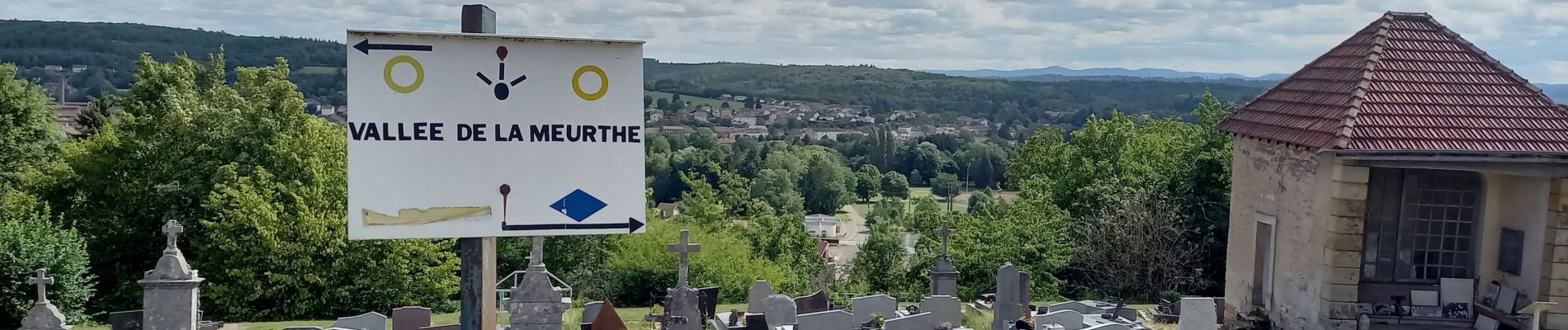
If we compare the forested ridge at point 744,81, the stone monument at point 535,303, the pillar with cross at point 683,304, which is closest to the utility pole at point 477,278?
the stone monument at point 535,303

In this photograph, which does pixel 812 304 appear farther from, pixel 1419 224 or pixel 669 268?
pixel 669 268

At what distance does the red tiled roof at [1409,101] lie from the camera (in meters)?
13.1

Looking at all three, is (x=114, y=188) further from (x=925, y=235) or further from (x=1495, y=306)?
(x=1495, y=306)

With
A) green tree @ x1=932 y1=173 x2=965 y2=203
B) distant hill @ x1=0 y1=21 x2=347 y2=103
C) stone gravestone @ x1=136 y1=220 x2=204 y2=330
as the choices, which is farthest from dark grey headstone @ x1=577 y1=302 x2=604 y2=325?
green tree @ x1=932 y1=173 x2=965 y2=203

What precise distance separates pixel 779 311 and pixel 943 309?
2.15m

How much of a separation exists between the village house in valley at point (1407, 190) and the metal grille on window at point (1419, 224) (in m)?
0.01

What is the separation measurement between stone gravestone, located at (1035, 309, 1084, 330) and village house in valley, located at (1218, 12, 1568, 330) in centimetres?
257

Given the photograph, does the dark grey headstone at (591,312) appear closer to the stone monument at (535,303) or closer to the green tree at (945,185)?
the stone monument at (535,303)

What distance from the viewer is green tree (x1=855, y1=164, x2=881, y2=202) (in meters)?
71.3

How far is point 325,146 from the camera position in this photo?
990 inches

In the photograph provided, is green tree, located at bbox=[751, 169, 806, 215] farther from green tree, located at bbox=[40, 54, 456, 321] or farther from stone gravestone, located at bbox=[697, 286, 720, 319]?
stone gravestone, located at bbox=[697, 286, 720, 319]

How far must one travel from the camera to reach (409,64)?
6.91 m

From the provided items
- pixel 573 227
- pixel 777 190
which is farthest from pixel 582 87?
pixel 777 190

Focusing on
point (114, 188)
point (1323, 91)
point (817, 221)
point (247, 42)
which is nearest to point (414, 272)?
point (114, 188)
